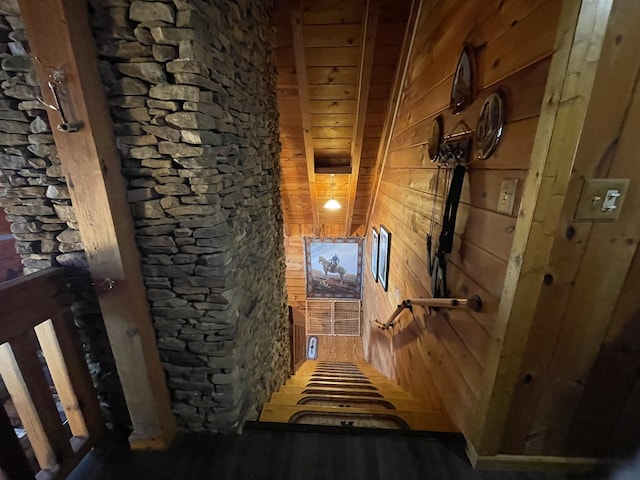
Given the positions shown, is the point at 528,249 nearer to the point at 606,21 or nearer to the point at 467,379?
the point at 606,21

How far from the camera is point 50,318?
3.98ft

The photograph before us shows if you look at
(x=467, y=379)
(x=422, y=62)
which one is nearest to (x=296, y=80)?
(x=422, y=62)

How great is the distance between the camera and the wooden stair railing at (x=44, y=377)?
3.43 ft

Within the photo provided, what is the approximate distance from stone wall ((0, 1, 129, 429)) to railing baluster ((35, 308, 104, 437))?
3.6 inches

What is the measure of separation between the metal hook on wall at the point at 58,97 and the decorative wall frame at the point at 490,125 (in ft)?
5.18

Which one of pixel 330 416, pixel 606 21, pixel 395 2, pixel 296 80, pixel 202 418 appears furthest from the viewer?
pixel 296 80

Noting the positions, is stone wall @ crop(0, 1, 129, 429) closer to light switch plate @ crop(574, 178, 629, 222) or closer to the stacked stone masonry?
the stacked stone masonry

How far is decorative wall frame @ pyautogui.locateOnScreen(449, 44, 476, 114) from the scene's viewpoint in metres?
1.38

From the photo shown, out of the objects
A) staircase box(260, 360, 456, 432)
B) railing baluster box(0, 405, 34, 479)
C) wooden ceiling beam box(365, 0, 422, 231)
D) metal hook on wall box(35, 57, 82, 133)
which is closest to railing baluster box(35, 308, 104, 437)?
railing baluster box(0, 405, 34, 479)

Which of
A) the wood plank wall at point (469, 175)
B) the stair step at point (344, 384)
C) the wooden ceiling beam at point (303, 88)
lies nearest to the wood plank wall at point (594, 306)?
the wood plank wall at point (469, 175)

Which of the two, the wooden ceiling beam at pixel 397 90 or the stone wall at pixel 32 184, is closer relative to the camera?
the stone wall at pixel 32 184

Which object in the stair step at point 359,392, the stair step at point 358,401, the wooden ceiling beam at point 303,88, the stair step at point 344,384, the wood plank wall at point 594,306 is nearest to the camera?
the wood plank wall at point 594,306

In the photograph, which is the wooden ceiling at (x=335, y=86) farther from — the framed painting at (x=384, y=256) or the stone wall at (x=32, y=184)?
the stone wall at (x=32, y=184)

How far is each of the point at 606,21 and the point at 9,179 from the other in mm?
2152
